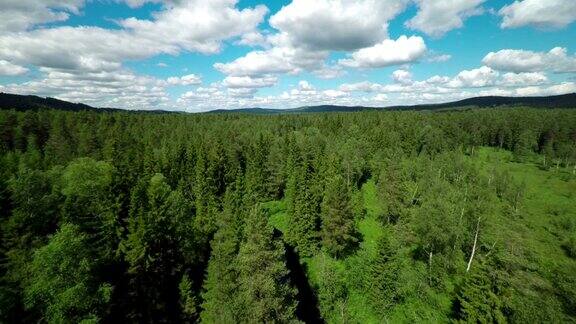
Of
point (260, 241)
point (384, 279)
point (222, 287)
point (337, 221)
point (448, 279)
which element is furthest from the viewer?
point (337, 221)

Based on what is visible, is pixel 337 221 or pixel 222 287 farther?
pixel 337 221

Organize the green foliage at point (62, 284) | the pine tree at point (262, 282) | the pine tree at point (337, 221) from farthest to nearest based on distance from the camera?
1. the pine tree at point (337, 221)
2. the pine tree at point (262, 282)
3. the green foliage at point (62, 284)

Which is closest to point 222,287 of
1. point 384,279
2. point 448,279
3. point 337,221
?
point 384,279

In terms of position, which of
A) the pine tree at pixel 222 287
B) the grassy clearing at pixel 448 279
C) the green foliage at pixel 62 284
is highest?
the green foliage at pixel 62 284

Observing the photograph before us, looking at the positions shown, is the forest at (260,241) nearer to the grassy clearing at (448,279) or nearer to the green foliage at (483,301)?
the green foliage at (483,301)

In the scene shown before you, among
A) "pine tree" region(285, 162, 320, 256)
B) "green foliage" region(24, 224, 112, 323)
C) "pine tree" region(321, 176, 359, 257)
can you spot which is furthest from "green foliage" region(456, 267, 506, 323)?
"green foliage" region(24, 224, 112, 323)

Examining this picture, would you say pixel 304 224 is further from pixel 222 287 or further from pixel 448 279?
pixel 222 287

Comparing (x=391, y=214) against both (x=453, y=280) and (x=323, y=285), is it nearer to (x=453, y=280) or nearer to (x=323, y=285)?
(x=453, y=280)

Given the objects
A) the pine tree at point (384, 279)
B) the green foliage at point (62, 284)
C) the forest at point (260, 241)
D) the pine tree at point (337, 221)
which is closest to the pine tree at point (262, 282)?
the forest at point (260, 241)

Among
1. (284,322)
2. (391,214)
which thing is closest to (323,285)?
(284,322)
